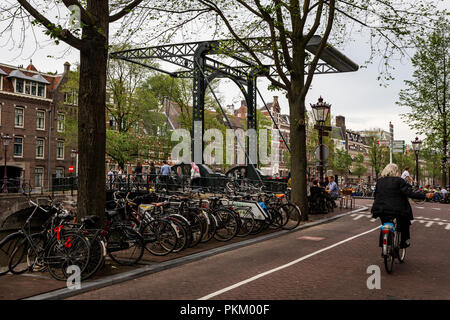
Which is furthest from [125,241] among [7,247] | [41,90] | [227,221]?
[41,90]

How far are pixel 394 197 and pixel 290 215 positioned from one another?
268 inches

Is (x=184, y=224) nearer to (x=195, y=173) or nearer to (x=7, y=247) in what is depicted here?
(x=7, y=247)

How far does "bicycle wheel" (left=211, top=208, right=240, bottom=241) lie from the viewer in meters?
10.5

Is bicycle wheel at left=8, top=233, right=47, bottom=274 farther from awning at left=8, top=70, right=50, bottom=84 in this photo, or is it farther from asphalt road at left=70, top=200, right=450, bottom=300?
awning at left=8, top=70, right=50, bottom=84

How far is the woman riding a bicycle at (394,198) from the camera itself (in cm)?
668

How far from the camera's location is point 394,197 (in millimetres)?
6758

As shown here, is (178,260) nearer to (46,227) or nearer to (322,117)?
(46,227)

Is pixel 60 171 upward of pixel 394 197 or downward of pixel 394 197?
upward

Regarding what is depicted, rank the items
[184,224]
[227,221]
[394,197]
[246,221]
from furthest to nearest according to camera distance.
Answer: [246,221]
[227,221]
[184,224]
[394,197]

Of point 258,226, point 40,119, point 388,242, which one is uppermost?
point 40,119

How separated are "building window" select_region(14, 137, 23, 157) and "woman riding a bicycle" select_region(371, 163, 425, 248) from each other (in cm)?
3449

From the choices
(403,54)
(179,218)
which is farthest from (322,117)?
(179,218)

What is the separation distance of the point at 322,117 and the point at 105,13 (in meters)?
11.7

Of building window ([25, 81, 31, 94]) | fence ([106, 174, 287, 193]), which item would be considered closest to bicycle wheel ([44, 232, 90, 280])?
fence ([106, 174, 287, 193])
